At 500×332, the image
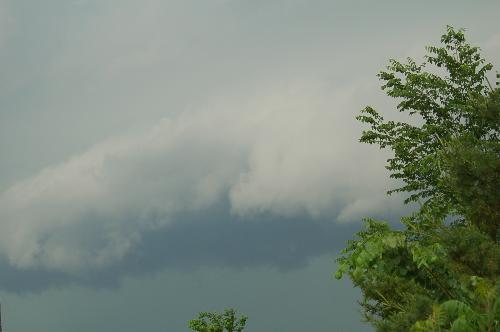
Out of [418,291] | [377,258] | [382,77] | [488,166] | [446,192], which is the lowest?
[418,291]

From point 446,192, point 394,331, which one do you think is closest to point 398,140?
point 446,192

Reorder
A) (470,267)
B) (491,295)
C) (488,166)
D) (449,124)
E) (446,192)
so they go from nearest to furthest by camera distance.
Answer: (491,295)
(470,267)
(488,166)
(446,192)
(449,124)

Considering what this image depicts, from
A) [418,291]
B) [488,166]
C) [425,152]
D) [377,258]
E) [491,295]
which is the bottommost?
[491,295]

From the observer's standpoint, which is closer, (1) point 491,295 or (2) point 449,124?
(1) point 491,295

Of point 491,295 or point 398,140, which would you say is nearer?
point 491,295

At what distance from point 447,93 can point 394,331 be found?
17805 millimetres

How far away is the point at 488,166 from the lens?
1171 cm

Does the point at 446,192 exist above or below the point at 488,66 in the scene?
below

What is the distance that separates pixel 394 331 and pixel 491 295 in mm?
1834

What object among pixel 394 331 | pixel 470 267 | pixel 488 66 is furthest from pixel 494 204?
pixel 488 66

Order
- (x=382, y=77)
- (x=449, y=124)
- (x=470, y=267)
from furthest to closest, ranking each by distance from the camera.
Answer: (x=382, y=77) < (x=449, y=124) < (x=470, y=267)

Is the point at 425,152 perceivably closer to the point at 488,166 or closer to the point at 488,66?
the point at 488,66

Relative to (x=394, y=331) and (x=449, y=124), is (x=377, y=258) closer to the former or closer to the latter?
(x=394, y=331)

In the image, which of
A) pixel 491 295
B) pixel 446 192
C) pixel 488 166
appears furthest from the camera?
pixel 446 192
